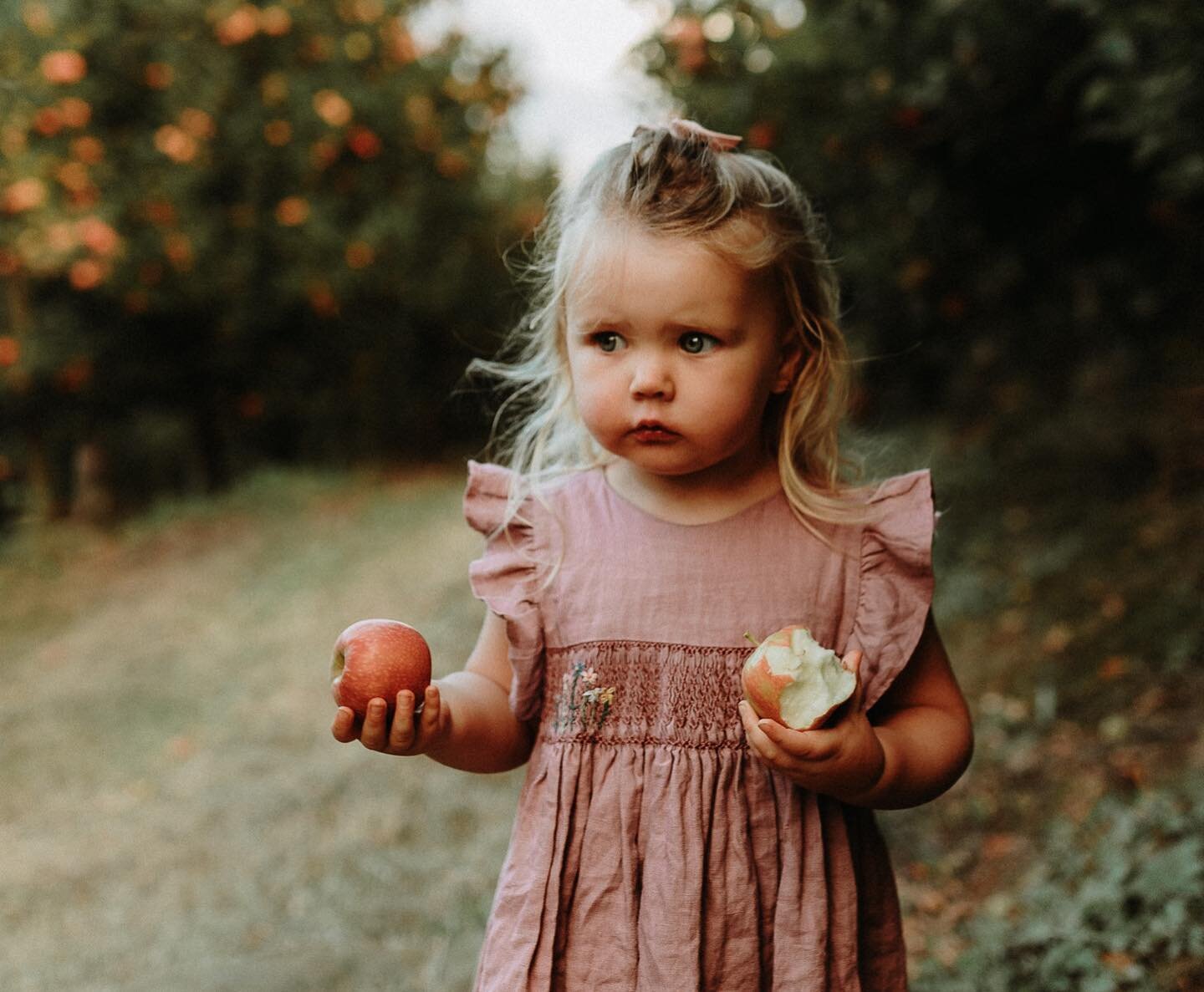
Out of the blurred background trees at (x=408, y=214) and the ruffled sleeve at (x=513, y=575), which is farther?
the blurred background trees at (x=408, y=214)

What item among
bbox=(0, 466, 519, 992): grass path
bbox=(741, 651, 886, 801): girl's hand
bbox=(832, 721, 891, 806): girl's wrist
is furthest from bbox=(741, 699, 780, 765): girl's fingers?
bbox=(0, 466, 519, 992): grass path

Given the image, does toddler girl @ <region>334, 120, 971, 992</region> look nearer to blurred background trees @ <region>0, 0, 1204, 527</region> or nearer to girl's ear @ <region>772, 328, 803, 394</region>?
girl's ear @ <region>772, 328, 803, 394</region>

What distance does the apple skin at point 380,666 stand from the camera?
1595mm

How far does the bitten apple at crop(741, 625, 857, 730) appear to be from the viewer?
1.50 metres

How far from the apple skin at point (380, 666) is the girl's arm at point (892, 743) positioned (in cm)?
44

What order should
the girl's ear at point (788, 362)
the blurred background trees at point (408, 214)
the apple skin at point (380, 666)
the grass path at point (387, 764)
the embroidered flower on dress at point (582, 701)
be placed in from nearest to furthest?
1. the apple skin at point (380, 666)
2. the embroidered flower on dress at point (582, 701)
3. the girl's ear at point (788, 362)
4. the grass path at point (387, 764)
5. the blurred background trees at point (408, 214)

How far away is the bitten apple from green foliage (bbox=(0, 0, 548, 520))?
8.05 metres

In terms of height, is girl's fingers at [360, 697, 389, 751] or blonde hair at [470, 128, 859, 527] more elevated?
blonde hair at [470, 128, 859, 527]

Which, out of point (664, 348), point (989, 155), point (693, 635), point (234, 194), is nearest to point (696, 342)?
point (664, 348)

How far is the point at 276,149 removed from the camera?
367 inches

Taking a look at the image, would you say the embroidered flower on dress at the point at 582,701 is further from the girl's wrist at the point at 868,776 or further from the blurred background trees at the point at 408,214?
the blurred background trees at the point at 408,214

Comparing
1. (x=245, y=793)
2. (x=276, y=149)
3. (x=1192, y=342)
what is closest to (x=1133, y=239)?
(x=1192, y=342)

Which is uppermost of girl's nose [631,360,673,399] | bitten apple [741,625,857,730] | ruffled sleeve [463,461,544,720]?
girl's nose [631,360,673,399]

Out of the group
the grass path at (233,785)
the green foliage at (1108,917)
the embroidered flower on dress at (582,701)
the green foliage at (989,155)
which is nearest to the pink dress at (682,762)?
the embroidered flower on dress at (582,701)
